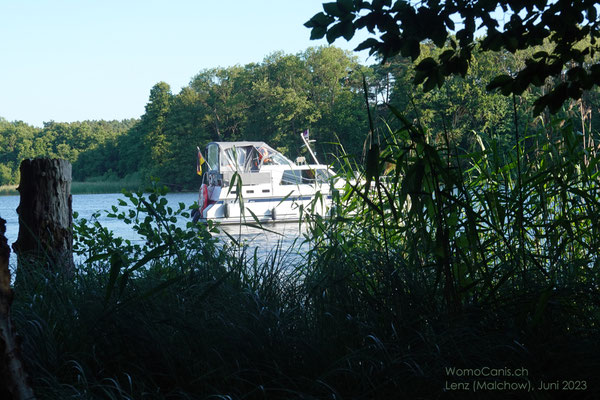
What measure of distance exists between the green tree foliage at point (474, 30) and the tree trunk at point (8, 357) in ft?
4.36

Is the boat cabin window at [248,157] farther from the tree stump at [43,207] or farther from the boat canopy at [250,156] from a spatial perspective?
the tree stump at [43,207]

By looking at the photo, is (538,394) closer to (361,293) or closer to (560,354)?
(560,354)

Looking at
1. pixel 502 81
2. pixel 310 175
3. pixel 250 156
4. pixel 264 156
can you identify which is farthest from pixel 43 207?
pixel 250 156

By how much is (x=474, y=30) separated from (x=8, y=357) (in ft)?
6.21

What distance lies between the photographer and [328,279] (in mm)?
2584

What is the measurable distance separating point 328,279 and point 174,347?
704mm

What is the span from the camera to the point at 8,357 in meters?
1.57

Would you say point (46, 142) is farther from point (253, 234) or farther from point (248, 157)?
point (253, 234)

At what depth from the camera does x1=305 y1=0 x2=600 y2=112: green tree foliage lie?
2.29 metres

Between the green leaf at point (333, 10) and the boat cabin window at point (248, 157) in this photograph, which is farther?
the boat cabin window at point (248, 157)

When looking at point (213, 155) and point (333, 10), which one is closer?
point (333, 10)

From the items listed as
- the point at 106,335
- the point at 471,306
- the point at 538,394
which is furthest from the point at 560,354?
the point at 106,335

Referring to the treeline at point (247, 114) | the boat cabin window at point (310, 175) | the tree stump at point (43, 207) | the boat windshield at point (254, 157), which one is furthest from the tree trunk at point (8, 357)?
the treeline at point (247, 114)

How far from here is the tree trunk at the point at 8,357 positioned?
1564 mm
